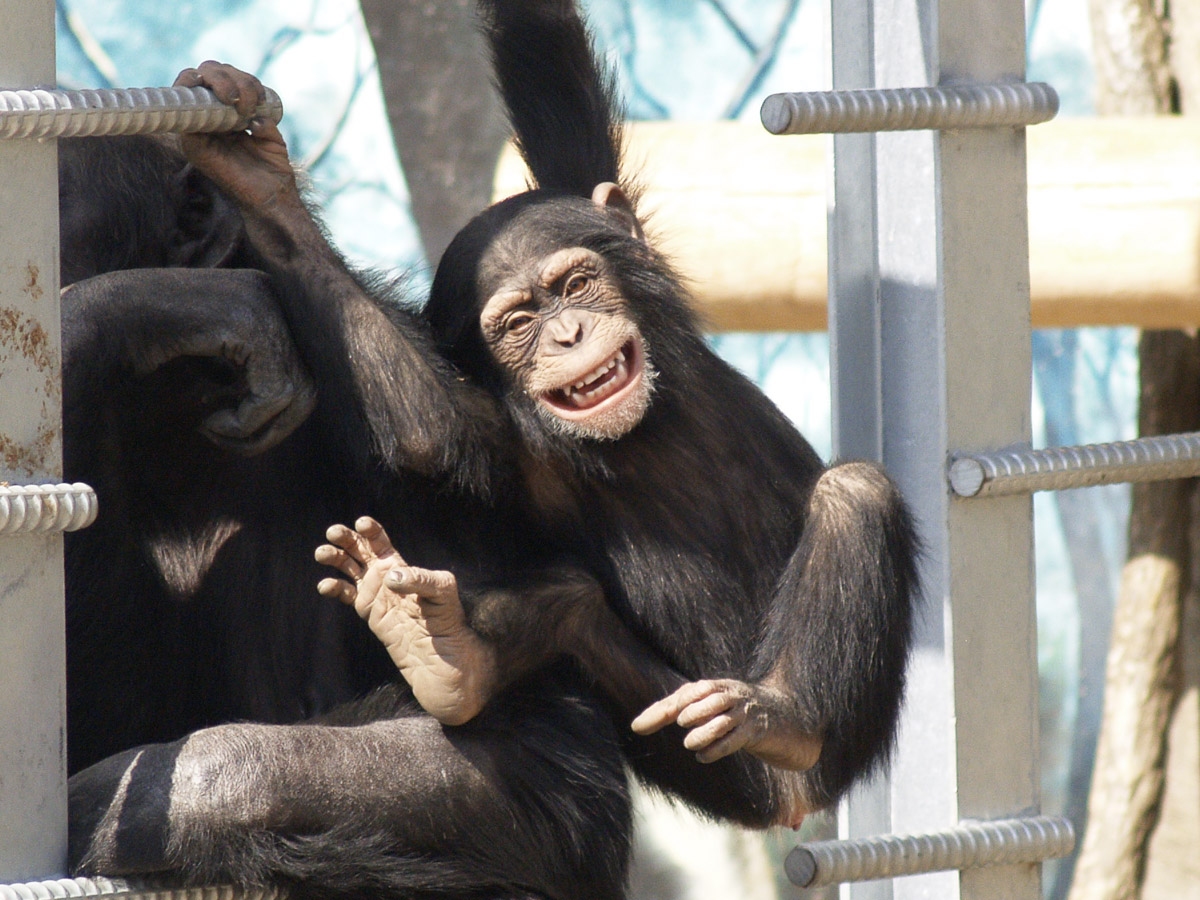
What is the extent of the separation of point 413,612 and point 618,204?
101 cm

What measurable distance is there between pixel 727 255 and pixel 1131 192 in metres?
1.02

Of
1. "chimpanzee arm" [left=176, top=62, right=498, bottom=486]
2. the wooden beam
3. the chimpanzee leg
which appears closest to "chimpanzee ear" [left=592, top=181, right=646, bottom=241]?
"chimpanzee arm" [left=176, top=62, right=498, bottom=486]

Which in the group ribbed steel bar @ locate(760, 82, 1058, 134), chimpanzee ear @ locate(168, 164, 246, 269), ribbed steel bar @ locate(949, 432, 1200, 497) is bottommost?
ribbed steel bar @ locate(949, 432, 1200, 497)

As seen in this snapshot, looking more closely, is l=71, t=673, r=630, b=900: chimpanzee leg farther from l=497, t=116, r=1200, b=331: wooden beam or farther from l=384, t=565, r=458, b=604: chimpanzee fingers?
l=497, t=116, r=1200, b=331: wooden beam

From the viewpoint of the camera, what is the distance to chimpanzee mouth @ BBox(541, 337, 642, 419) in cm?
251

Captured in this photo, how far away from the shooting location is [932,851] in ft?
6.72

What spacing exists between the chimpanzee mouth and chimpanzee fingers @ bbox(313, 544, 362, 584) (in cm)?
53

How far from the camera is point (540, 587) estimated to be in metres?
2.37

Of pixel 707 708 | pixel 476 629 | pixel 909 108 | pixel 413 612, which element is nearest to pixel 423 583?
pixel 413 612

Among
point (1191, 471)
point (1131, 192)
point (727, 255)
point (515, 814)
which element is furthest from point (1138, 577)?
point (515, 814)

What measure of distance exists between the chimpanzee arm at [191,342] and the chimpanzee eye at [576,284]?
1.75 ft

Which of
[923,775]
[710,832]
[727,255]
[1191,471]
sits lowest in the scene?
[710,832]

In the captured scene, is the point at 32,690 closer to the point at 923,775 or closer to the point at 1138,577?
the point at 923,775

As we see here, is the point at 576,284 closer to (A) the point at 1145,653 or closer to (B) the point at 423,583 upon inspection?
(B) the point at 423,583
